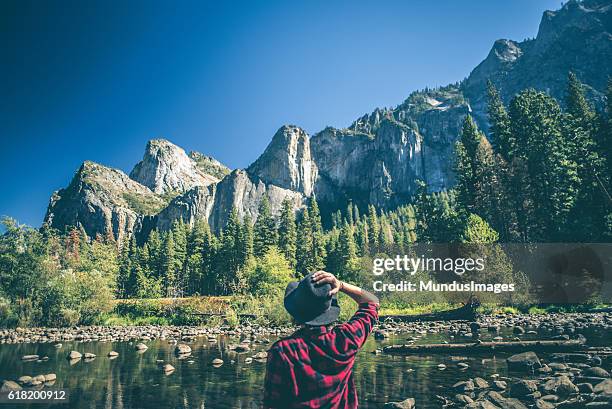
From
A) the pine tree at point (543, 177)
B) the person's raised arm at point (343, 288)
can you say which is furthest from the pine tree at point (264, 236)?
the person's raised arm at point (343, 288)

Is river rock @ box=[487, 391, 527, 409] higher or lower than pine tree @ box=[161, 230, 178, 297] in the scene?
lower

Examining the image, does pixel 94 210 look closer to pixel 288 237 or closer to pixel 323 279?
pixel 288 237

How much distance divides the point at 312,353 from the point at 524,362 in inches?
519

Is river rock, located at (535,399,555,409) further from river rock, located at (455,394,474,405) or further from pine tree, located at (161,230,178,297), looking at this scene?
pine tree, located at (161,230,178,297)

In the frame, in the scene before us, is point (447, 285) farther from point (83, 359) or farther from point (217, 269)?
point (217, 269)

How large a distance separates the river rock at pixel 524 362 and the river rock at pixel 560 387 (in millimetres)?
2487

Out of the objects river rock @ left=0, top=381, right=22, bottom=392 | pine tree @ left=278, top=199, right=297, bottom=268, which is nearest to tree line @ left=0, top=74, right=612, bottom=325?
river rock @ left=0, top=381, right=22, bottom=392

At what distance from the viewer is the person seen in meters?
2.62

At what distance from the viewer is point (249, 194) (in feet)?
561

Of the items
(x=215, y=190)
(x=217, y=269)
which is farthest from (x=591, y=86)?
(x=217, y=269)

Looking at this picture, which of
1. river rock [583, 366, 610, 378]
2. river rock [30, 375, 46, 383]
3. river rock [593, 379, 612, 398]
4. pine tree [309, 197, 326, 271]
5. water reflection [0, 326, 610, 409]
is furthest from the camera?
pine tree [309, 197, 326, 271]

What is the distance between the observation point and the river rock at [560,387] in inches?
382

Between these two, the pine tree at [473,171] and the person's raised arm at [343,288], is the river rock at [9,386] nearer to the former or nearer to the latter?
the person's raised arm at [343,288]

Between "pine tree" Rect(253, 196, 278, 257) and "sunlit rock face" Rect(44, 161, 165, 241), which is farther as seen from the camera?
"sunlit rock face" Rect(44, 161, 165, 241)
